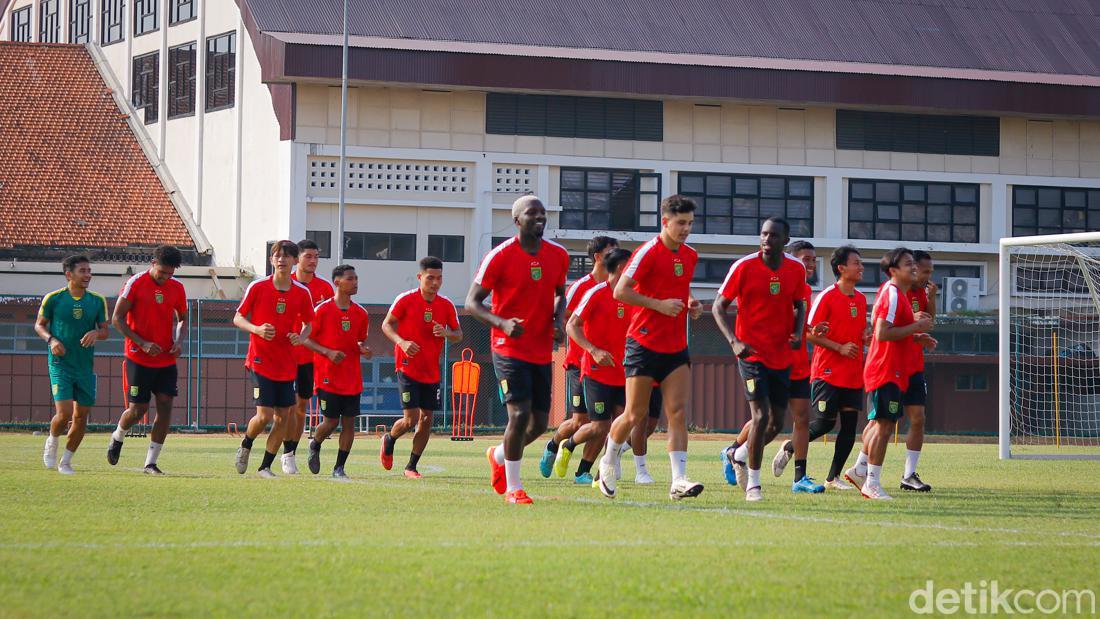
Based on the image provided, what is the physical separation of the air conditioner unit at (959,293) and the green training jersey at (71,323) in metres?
38.9

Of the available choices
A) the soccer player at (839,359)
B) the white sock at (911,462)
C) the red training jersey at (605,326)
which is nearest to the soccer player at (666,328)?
the soccer player at (839,359)

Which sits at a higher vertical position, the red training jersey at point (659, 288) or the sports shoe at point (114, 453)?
the red training jersey at point (659, 288)

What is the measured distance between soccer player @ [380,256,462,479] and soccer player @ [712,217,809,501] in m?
4.07

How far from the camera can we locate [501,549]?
8.35 m

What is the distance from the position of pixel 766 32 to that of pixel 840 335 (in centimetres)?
3981

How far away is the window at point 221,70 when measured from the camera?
52188 mm

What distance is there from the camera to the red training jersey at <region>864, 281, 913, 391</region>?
1341 cm

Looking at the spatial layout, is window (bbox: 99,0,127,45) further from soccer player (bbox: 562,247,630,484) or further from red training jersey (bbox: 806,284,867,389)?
red training jersey (bbox: 806,284,867,389)

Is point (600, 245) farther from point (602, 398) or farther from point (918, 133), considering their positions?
point (918, 133)

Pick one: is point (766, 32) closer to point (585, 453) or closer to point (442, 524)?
point (585, 453)

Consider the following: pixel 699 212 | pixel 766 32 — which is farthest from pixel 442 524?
pixel 766 32

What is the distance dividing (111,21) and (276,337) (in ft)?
162

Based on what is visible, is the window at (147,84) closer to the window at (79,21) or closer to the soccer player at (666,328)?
the window at (79,21)

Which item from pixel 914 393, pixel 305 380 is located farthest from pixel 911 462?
pixel 305 380
